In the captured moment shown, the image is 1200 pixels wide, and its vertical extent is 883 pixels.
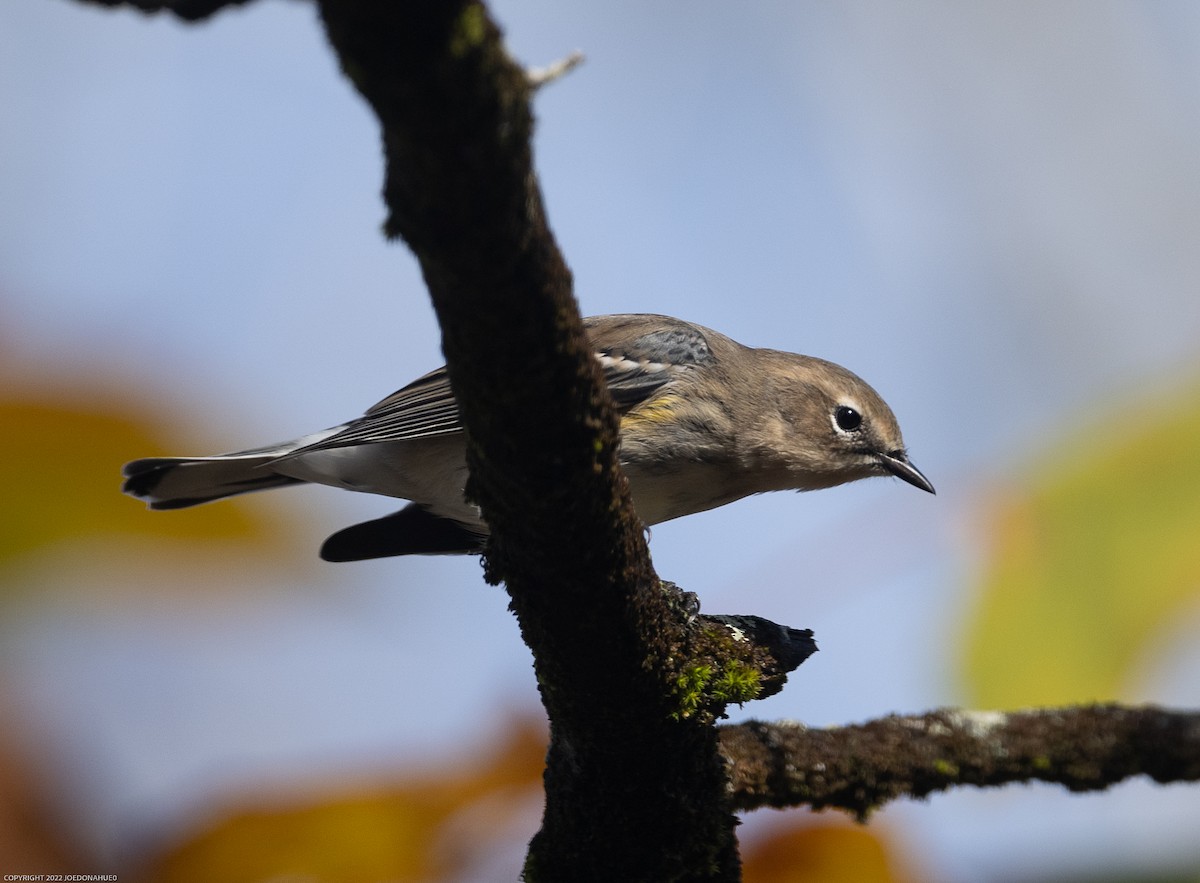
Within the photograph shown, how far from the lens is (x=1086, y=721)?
3.23 m

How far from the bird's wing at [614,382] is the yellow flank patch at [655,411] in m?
0.06

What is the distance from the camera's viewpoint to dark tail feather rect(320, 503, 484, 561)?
507cm

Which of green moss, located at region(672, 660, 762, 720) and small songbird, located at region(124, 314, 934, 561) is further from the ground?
small songbird, located at region(124, 314, 934, 561)

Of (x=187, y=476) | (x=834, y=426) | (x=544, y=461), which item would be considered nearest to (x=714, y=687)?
(x=544, y=461)

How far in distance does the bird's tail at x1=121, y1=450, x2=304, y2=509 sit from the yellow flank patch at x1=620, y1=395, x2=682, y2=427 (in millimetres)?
1770

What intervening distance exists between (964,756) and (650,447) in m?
1.94

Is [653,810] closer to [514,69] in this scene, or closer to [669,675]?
[669,675]

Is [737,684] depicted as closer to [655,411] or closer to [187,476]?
[655,411]

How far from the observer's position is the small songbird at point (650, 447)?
189 inches

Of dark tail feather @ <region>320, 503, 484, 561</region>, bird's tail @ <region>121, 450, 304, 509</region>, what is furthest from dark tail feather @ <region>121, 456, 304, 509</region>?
dark tail feather @ <region>320, 503, 484, 561</region>

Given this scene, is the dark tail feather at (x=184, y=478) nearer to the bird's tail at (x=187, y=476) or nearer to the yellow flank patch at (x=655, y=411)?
the bird's tail at (x=187, y=476)

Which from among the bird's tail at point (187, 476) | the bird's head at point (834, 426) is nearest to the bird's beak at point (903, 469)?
the bird's head at point (834, 426)

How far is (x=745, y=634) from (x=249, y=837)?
1655 mm

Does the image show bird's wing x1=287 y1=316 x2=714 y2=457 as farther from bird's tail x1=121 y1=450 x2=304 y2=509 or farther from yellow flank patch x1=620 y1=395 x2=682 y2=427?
bird's tail x1=121 y1=450 x2=304 y2=509
